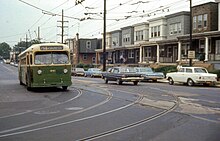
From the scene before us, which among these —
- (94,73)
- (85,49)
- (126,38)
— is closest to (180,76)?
(94,73)

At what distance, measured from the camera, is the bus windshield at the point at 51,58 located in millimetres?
24087

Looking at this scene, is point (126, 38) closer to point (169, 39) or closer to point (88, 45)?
point (169, 39)

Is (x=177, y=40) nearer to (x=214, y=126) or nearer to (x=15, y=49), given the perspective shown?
(x=214, y=126)

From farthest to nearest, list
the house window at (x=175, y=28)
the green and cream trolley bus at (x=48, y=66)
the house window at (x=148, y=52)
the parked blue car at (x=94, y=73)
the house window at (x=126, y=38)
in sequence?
the house window at (x=126, y=38) → the house window at (x=148, y=52) → the house window at (x=175, y=28) → the parked blue car at (x=94, y=73) → the green and cream trolley bus at (x=48, y=66)

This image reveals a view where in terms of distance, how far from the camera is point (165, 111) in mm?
13898

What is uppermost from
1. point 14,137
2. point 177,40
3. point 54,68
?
point 177,40

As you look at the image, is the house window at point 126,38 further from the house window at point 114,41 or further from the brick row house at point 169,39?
the house window at point 114,41

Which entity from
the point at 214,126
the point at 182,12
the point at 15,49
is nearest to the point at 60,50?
the point at 214,126

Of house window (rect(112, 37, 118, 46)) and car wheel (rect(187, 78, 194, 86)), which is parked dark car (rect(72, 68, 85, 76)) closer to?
house window (rect(112, 37, 118, 46))

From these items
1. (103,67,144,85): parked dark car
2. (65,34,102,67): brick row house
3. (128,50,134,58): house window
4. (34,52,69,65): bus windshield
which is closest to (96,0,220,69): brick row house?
(128,50,134,58): house window

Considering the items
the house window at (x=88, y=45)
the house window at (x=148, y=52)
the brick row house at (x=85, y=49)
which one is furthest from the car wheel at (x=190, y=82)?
the house window at (x=88, y=45)

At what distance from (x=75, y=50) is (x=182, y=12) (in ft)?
160

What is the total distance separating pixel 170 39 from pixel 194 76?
23.7 m

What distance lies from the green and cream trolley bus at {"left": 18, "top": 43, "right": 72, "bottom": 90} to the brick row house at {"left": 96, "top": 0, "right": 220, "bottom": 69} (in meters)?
24.3
